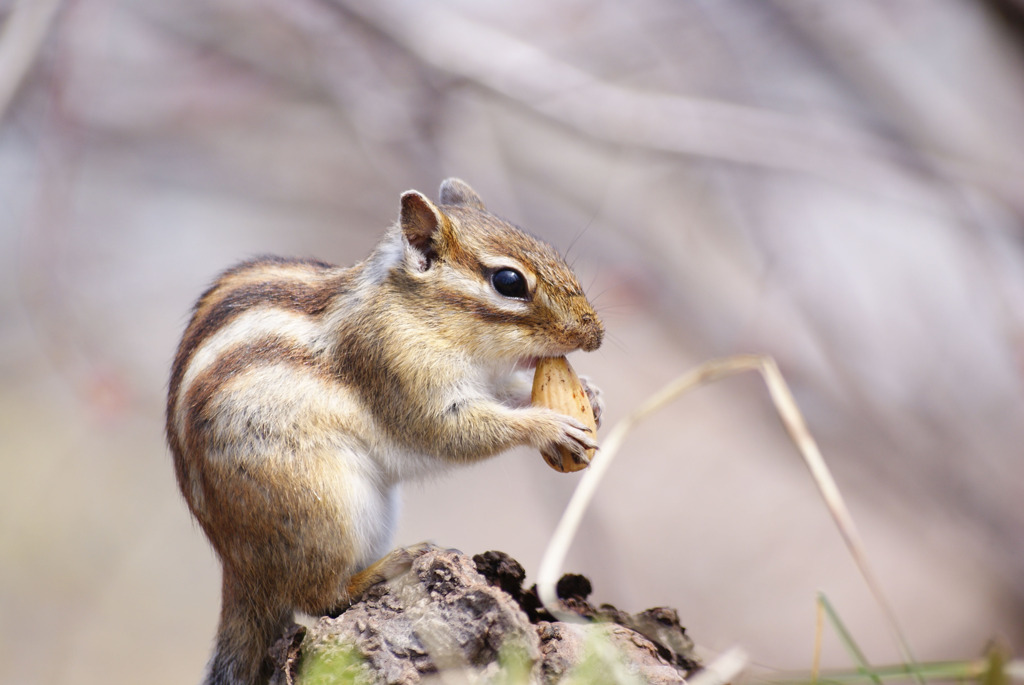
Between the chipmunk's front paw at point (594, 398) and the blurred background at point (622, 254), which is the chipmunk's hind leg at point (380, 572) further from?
the blurred background at point (622, 254)

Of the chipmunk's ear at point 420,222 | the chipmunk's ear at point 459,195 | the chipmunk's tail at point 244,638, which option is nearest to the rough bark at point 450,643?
the chipmunk's tail at point 244,638

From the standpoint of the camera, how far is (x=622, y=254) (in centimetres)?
547

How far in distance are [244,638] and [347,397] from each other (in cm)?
60

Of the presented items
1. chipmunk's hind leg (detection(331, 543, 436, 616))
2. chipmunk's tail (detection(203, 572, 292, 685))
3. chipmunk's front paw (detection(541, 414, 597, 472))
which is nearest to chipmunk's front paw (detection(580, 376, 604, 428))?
chipmunk's front paw (detection(541, 414, 597, 472))

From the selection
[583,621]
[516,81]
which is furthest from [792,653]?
[583,621]

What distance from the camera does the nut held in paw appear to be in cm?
220

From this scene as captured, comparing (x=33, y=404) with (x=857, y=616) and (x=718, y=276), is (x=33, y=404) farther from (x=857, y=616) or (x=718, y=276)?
(x=857, y=616)

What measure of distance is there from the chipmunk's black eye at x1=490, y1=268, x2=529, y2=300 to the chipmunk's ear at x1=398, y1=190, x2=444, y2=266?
184 mm

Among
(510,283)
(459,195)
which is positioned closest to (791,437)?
(510,283)

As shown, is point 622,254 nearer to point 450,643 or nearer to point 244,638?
point 244,638

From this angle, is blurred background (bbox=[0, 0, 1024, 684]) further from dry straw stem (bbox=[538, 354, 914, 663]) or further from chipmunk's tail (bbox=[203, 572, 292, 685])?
chipmunk's tail (bbox=[203, 572, 292, 685])

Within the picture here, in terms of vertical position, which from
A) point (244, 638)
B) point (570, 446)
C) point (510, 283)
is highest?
point (510, 283)

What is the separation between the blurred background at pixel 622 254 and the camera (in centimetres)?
482

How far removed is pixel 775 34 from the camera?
225 inches
